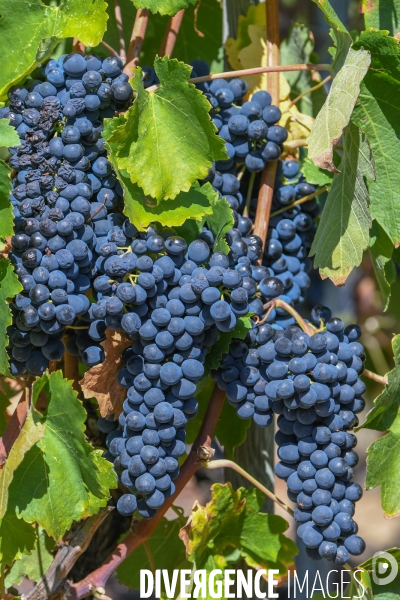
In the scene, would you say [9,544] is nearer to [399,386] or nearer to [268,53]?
[399,386]

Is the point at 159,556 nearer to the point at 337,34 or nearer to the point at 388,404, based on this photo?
the point at 388,404

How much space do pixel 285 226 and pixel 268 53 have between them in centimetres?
33

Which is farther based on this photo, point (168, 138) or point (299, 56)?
point (299, 56)

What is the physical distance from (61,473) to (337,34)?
79 cm

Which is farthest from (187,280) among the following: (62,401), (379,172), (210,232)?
(379,172)

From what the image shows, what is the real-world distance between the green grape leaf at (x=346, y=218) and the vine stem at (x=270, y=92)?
0.14m

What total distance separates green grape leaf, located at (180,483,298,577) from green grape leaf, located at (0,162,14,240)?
1.88 feet

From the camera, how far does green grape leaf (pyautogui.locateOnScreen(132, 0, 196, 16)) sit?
1090mm

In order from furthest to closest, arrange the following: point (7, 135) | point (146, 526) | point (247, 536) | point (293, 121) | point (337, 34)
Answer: point (293, 121) < point (247, 536) < point (146, 526) < point (337, 34) < point (7, 135)

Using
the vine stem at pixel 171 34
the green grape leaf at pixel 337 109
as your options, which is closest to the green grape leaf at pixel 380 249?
the green grape leaf at pixel 337 109

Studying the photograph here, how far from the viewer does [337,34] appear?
1.09m

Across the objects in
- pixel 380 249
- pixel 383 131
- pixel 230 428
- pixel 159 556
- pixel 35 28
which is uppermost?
pixel 35 28

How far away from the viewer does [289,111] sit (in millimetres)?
1374

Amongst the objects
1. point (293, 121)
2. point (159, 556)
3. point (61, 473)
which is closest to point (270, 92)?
point (293, 121)
